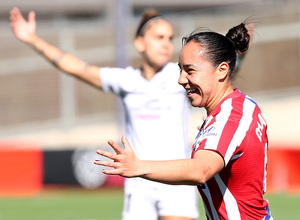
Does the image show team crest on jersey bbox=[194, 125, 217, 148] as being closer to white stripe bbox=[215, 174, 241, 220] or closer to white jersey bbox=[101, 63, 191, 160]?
white stripe bbox=[215, 174, 241, 220]

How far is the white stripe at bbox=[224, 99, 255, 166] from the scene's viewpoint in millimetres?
3455

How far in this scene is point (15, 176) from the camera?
1387cm

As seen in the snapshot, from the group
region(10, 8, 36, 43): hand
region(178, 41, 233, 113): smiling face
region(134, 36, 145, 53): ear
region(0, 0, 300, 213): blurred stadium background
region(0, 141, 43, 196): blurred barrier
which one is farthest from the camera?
region(0, 0, 300, 213): blurred stadium background

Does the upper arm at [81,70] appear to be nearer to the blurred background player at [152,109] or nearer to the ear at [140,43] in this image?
the blurred background player at [152,109]

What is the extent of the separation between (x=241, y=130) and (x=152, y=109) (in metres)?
2.38

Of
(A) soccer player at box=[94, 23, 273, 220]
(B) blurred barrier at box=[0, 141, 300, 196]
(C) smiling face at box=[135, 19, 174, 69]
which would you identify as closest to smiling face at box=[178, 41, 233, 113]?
(A) soccer player at box=[94, 23, 273, 220]

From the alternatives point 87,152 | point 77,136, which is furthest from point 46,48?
point 77,136

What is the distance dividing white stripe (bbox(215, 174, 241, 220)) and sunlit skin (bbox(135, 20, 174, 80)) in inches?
95.0

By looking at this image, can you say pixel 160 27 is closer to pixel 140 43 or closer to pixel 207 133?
pixel 140 43

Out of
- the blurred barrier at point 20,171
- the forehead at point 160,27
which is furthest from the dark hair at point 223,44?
the blurred barrier at point 20,171

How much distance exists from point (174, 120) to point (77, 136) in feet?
39.5

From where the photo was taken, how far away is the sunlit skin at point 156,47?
5980 mm

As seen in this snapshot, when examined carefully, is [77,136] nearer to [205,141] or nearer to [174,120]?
[174,120]

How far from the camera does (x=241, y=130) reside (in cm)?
354
